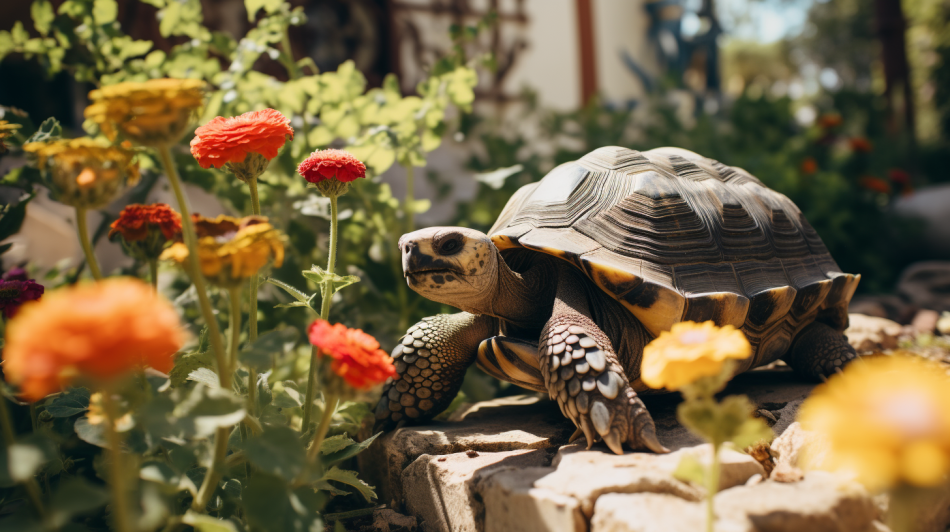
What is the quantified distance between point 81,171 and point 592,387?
3.61ft

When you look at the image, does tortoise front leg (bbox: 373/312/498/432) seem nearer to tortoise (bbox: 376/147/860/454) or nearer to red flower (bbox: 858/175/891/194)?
tortoise (bbox: 376/147/860/454)

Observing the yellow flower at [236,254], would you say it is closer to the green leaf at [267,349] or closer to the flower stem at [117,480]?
the green leaf at [267,349]

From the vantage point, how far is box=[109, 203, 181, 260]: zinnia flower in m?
1.22

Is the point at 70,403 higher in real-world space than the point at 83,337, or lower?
lower

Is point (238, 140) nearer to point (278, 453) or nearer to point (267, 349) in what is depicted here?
point (267, 349)

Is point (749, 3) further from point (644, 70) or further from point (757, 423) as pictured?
point (757, 423)

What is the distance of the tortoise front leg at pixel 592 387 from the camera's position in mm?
1348

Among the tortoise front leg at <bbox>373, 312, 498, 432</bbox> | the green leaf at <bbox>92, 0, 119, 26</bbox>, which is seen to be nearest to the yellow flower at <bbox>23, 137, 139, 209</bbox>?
the tortoise front leg at <bbox>373, 312, 498, 432</bbox>

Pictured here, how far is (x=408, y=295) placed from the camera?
8.39ft

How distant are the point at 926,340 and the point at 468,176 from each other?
3.61m

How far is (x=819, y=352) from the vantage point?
77.2 inches

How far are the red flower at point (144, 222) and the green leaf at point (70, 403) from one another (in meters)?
0.39

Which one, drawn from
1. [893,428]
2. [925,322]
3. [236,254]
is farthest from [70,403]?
[925,322]

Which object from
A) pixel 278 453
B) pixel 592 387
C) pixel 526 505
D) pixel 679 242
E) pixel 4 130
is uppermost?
pixel 4 130
